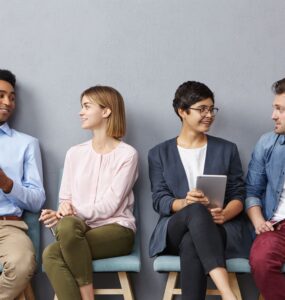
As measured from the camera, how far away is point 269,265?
2.20 metres

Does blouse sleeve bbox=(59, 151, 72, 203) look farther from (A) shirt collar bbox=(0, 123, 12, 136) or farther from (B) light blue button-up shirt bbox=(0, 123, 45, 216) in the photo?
(A) shirt collar bbox=(0, 123, 12, 136)

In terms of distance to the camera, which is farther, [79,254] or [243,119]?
[243,119]

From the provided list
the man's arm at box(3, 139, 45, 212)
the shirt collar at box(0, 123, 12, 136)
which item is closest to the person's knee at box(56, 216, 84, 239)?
the man's arm at box(3, 139, 45, 212)

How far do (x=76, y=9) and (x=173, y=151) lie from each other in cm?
83

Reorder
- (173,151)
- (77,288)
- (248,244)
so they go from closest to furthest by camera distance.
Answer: (77,288)
(248,244)
(173,151)

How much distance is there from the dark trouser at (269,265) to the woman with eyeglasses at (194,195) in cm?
12

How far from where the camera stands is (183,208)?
7.57 ft

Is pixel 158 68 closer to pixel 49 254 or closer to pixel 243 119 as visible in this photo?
pixel 243 119

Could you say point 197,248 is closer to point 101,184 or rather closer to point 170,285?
point 170,285

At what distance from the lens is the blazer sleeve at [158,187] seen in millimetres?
2494

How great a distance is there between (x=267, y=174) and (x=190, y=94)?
46 centimetres

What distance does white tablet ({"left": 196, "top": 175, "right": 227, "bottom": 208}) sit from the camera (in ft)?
7.54

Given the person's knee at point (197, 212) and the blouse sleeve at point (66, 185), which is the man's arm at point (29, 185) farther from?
the person's knee at point (197, 212)

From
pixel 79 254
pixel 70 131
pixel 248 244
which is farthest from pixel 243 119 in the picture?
pixel 79 254
